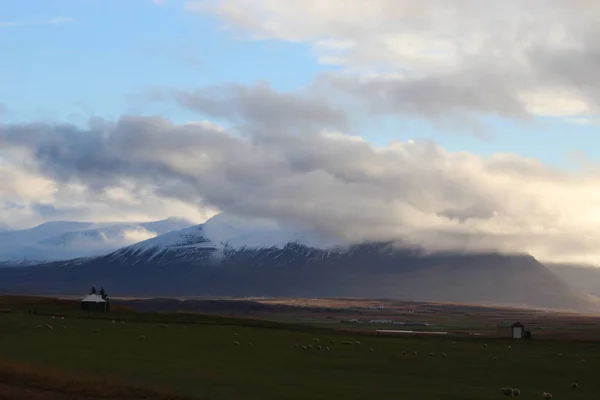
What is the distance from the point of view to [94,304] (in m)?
120

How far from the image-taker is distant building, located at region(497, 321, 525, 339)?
121 m

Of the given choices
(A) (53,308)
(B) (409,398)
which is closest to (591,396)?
(B) (409,398)

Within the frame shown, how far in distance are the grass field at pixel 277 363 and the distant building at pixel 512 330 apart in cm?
2631

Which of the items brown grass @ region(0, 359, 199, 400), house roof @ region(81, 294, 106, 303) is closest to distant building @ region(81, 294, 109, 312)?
house roof @ region(81, 294, 106, 303)

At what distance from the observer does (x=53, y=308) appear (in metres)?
118

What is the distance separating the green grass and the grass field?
66mm

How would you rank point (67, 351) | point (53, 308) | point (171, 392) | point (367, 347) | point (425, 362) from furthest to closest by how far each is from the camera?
point (53, 308) < point (367, 347) < point (425, 362) < point (67, 351) < point (171, 392)

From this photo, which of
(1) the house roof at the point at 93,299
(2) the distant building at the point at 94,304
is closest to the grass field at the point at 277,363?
(2) the distant building at the point at 94,304

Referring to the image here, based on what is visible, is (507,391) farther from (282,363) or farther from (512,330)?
(512,330)

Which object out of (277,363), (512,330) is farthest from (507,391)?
(512,330)

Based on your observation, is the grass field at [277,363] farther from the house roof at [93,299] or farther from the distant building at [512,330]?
the distant building at [512,330]

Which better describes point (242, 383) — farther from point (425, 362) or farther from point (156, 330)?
point (156, 330)

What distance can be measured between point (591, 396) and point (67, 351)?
1344 inches

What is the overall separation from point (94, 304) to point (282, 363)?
204 ft
